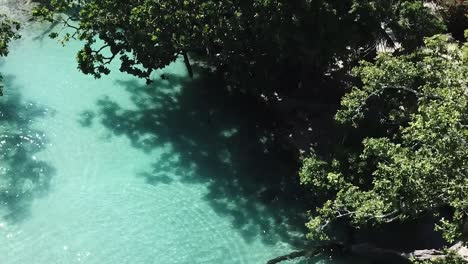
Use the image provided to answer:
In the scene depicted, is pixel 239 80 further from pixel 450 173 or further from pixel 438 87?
pixel 450 173

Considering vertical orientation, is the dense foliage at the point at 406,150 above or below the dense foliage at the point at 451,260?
above

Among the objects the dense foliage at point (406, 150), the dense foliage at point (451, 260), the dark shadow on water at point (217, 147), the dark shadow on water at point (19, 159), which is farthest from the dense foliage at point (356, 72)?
the dark shadow on water at point (19, 159)

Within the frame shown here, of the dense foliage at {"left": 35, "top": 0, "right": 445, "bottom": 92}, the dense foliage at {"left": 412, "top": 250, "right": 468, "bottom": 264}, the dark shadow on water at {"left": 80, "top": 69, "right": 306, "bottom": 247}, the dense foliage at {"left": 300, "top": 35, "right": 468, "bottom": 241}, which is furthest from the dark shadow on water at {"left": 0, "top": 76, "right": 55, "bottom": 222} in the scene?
the dense foliage at {"left": 412, "top": 250, "right": 468, "bottom": 264}

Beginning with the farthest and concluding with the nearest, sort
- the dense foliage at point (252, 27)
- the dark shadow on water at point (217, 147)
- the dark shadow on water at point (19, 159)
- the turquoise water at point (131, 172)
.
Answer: the dark shadow on water at point (217, 147)
the dark shadow on water at point (19, 159)
the turquoise water at point (131, 172)
the dense foliage at point (252, 27)

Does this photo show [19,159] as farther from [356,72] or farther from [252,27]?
[356,72]

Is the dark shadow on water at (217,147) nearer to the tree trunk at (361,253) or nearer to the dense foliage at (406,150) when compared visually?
the tree trunk at (361,253)

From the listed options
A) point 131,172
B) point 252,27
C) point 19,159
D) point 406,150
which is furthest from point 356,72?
point 19,159
